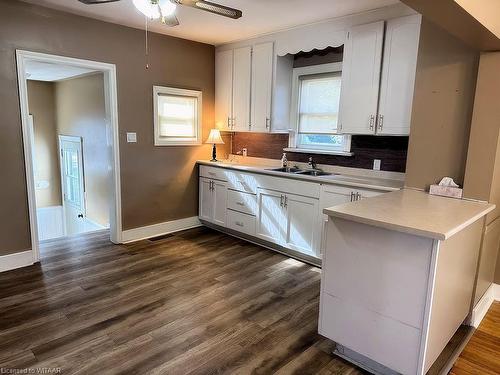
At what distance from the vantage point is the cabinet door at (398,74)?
2.80 m

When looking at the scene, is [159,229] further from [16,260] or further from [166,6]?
[166,6]

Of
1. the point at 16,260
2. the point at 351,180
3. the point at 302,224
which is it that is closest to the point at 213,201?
the point at 302,224

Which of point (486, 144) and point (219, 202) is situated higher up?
point (486, 144)

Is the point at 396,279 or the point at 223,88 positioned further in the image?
the point at 223,88

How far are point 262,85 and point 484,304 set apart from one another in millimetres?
3077

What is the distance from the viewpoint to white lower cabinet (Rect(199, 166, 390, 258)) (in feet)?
10.8

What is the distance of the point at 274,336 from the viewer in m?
2.28

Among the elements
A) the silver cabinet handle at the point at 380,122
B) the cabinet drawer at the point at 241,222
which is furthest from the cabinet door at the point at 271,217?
the silver cabinet handle at the point at 380,122

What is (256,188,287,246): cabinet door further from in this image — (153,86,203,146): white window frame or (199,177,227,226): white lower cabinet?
(153,86,203,146): white window frame

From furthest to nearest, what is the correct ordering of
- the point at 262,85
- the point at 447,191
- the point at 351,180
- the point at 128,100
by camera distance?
the point at 262,85 → the point at 128,100 → the point at 351,180 → the point at 447,191

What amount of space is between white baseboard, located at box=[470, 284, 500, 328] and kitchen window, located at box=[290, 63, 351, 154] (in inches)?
70.4

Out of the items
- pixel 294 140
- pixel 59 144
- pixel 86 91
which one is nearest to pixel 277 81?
pixel 294 140

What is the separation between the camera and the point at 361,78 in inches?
123

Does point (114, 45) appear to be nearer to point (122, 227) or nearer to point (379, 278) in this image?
point (122, 227)
